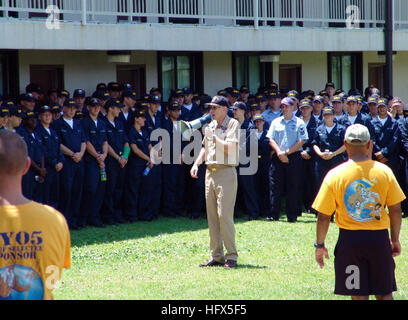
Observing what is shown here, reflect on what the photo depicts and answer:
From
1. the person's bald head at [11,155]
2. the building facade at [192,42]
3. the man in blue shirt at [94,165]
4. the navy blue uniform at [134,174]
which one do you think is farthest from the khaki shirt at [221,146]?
the building facade at [192,42]

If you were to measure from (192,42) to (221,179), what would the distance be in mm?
7224

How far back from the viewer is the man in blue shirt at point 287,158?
13258mm

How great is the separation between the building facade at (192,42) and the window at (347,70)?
0.03 m

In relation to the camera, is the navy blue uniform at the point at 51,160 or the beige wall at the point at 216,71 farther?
the beige wall at the point at 216,71

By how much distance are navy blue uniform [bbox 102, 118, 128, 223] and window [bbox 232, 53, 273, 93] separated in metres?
6.21

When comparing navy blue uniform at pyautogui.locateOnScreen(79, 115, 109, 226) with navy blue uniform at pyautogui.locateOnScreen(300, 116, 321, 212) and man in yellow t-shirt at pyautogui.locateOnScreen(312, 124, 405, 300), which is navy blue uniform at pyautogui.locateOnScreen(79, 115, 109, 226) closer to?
navy blue uniform at pyautogui.locateOnScreen(300, 116, 321, 212)

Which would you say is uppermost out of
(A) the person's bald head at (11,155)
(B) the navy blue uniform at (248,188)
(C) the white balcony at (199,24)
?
(C) the white balcony at (199,24)

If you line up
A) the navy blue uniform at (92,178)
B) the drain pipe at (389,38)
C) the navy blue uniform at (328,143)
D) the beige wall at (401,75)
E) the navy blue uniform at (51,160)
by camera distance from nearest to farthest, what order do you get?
the navy blue uniform at (51,160), the navy blue uniform at (92,178), the navy blue uniform at (328,143), the drain pipe at (389,38), the beige wall at (401,75)

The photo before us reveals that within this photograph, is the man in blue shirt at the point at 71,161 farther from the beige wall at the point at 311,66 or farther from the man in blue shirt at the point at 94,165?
the beige wall at the point at 311,66

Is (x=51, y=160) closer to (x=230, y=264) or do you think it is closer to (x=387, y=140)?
(x=230, y=264)

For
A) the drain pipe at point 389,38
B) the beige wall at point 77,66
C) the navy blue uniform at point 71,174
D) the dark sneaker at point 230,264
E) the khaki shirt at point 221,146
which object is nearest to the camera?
the khaki shirt at point 221,146
